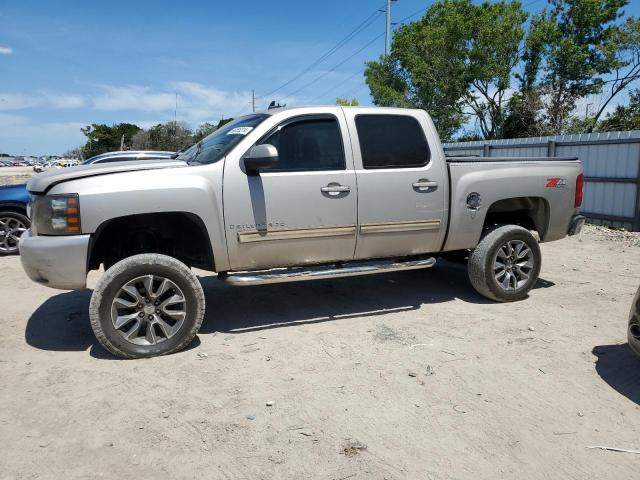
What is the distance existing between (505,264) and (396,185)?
63.4 inches

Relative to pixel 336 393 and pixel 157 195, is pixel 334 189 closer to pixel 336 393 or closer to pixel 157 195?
pixel 157 195

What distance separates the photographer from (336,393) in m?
3.50

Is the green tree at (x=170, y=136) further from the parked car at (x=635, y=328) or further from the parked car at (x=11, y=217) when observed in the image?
the parked car at (x=635, y=328)

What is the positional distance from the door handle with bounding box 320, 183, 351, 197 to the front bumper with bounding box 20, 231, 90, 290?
1965mm

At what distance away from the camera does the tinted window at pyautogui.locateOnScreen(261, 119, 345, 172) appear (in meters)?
4.48

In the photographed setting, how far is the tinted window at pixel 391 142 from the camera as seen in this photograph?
189 inches

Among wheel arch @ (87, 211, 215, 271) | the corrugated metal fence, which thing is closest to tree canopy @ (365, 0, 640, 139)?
the corrugated metal fence

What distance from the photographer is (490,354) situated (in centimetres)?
414

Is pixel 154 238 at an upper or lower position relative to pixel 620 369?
upper

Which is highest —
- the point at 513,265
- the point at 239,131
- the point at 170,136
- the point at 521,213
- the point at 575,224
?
the point at 170,136

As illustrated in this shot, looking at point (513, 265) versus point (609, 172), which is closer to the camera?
point (513, 265)

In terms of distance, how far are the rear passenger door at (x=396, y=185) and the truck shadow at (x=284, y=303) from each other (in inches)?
30.1

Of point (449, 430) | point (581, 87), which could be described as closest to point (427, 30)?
point (581, 87)

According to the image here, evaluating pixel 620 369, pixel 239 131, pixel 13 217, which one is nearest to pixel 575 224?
pixel 620 369
